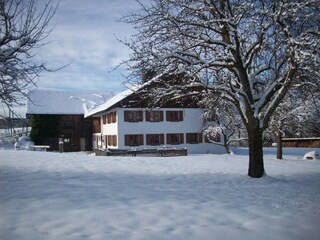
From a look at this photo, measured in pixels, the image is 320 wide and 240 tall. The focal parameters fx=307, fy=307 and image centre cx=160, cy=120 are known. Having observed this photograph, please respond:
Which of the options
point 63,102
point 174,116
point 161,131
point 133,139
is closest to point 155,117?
point 161,131

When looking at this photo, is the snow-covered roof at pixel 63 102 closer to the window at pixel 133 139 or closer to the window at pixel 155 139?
the window at pixel 133 139

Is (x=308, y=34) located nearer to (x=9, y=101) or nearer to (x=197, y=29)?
(x=197, y=29)

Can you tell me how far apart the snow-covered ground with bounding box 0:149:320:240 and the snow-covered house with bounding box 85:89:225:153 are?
2067cm

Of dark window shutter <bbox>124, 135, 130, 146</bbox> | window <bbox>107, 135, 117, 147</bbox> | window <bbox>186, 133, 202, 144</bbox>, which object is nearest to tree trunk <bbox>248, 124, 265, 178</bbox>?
dark window shutter <bbox>124, 135, 130, 146</bbox>

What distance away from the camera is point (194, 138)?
34.0 m

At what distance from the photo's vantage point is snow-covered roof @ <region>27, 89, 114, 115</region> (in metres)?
40.2

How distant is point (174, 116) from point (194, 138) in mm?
3329

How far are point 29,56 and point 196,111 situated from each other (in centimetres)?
2631

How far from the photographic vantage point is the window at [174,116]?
110ft

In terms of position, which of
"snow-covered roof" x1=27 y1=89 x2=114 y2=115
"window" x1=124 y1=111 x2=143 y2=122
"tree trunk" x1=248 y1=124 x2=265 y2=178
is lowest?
"tree trunk" x1=248 y1=124 x2=265 y2=178

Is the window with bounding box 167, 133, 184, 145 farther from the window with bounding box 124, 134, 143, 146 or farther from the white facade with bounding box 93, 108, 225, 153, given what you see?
the window with bounding box 124, 134, 143, 146

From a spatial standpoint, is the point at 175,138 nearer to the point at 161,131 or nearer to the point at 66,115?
the point at 161,131

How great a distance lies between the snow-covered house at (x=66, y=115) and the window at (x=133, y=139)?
12688 mm

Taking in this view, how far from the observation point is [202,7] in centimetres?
1012
